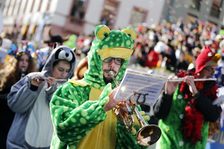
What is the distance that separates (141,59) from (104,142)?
11.3 m

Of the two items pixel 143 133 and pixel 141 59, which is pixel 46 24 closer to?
pixel 141 59

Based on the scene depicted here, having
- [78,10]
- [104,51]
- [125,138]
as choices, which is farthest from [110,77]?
[78,10]

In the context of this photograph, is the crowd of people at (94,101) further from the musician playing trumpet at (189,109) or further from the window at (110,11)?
the window at (110,11)

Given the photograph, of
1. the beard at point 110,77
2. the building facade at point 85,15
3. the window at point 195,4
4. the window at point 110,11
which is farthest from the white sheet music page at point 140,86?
the window at point 110,11

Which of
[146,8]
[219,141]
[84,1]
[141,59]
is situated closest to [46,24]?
[84,1]

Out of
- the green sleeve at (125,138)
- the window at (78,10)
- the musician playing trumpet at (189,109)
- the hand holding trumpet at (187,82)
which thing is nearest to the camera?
the green sleeve at (125,138)

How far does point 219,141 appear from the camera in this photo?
5.30m

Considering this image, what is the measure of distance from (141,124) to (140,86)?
0.22 meters

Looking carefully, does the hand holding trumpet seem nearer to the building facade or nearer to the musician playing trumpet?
the musician playing trumpet

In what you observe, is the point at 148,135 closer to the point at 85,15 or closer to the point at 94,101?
the point at 94,101

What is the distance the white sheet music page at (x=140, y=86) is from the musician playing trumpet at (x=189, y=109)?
47.5 inches

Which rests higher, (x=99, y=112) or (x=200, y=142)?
(x=99, y=112)

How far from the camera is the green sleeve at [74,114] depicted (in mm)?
2449

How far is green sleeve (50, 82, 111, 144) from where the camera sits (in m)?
2.45
